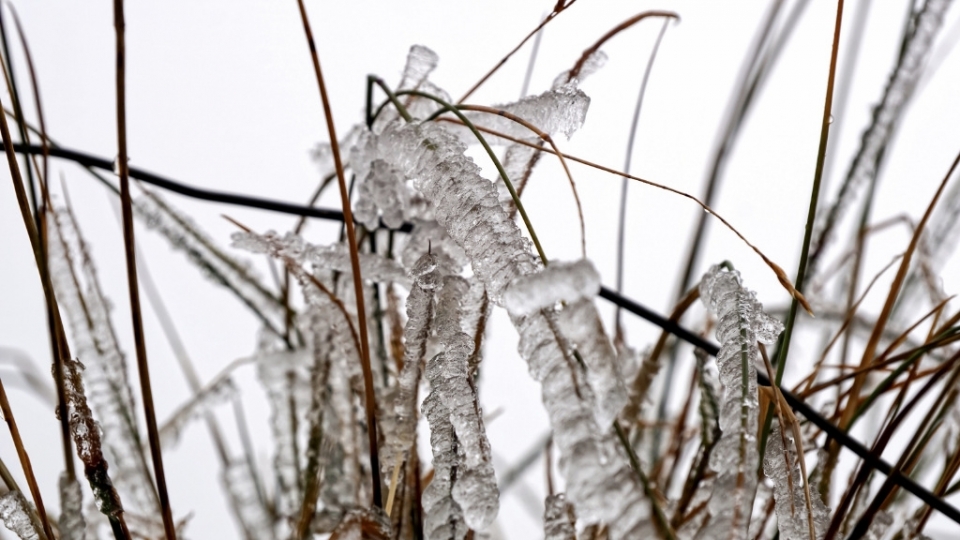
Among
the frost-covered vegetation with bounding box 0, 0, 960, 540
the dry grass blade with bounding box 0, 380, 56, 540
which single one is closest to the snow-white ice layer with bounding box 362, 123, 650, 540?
the frost-covered vegetation with bounding box 0, 0, 960, 540

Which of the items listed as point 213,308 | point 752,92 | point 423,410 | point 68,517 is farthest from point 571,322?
point 213,308

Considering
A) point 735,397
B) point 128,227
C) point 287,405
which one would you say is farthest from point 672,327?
point 287,405

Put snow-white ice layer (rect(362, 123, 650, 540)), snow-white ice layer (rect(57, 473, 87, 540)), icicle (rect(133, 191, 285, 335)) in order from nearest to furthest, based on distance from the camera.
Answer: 1. snow-white ice layer (rect(362, 123, 650, 540))
2. snow-white ice layer (rect(57, 473, 87, 540))
3. icicle (rect(133, 191, 285, 335))

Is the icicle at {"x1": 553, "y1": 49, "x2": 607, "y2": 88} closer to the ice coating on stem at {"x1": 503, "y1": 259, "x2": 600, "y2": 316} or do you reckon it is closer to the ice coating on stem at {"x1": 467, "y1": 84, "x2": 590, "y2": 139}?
the ice coating on stem at {"x1": 467, "y1": 84, "x2": 590, "y2": 139}

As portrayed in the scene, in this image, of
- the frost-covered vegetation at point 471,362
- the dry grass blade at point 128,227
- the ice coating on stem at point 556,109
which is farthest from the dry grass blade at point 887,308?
the dry grass blade at point 128,227

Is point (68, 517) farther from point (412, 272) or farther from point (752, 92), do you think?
point (752, 92)

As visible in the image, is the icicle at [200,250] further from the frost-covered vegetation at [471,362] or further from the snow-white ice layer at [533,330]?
the snow-white ice layer at [533,330]
